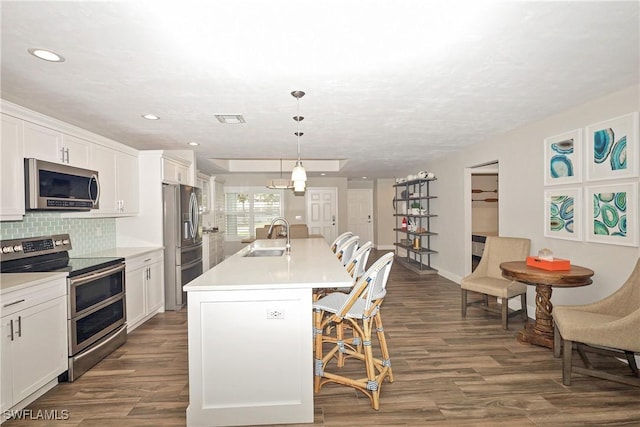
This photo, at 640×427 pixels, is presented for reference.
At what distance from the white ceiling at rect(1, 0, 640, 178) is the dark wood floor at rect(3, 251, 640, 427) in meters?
2.30

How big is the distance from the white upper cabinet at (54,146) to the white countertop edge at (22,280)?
3.07 ft

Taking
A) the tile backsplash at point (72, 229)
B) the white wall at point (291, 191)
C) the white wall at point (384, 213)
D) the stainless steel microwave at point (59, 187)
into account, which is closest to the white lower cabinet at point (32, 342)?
the stainless steel microwave at point (59, 187)

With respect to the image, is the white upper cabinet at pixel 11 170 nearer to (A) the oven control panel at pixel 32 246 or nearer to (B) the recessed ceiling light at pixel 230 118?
(A) the oven control panel at pixel 32 246

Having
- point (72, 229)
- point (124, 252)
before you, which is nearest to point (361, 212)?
point (124, 252)

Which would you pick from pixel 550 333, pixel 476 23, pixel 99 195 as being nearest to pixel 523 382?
pixel 550 333

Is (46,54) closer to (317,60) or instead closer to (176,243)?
(317,60)

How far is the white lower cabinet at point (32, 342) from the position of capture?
82.2 inches

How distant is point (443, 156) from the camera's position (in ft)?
20.8

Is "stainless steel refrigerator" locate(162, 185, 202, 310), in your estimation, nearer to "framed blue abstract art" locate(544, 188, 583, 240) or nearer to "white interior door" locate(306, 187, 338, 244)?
"framed blue abstract art" locate(544, 188, 583, 240)

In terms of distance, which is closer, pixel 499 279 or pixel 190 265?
pixel 499 279

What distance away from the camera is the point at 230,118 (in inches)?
142

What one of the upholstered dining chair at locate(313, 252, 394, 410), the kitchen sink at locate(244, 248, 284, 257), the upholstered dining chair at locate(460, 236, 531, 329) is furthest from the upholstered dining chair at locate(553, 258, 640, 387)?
the kitchen sink at locate(244, 248, 284, 257)

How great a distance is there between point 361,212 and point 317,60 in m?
9.38

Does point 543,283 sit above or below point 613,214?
below
